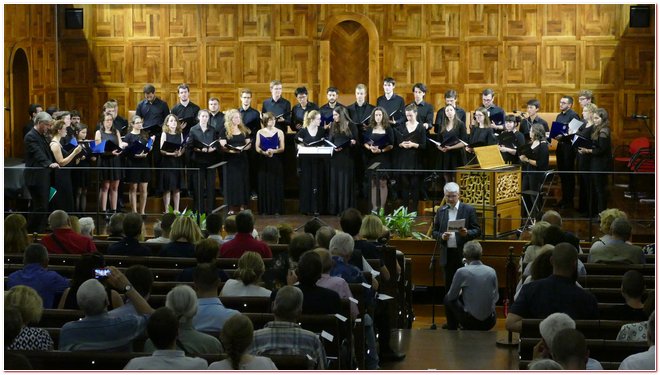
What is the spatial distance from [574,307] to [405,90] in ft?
36.6

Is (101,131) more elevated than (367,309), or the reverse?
(101,131)

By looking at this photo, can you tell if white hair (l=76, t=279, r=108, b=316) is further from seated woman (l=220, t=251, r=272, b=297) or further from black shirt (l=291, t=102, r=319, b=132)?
black shirt (l=291, t=102, r=319, b=132)

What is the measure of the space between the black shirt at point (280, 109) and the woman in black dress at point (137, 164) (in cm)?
163

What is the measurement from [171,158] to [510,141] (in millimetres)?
3991

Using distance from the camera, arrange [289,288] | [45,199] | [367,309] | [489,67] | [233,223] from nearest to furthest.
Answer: [289,288], [367,309], [233,223], [45,199], [489,67]

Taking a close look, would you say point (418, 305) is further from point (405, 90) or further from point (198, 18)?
point (198, 18)

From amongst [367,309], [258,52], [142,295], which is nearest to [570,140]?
[258,52]

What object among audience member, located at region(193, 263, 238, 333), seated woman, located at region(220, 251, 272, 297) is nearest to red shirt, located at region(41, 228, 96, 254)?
seated woman, located at region(220, 251, 272, 297)

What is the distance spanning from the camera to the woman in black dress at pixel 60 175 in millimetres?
12742

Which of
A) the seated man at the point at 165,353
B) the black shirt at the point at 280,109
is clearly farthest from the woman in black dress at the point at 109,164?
the seated man at the point at 165,353

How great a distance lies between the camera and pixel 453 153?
1423cm

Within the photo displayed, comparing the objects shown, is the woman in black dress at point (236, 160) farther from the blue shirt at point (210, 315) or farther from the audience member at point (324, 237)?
the blue shirt at point (210, 315)

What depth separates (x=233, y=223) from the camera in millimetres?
9305

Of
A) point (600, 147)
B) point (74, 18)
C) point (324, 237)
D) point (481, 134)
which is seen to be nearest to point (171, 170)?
point (481, 134)
